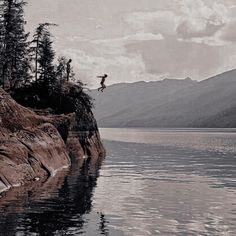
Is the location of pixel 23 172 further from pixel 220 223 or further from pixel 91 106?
pixel 91 106

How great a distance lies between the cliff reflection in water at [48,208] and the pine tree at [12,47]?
40989 mm

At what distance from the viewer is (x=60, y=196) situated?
3847 cm

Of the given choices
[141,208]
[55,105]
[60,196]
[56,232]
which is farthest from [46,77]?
[56,232]

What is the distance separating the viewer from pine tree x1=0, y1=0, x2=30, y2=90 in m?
83.1

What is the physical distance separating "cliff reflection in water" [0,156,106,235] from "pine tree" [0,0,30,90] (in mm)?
40989

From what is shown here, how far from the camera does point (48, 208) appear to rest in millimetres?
32312

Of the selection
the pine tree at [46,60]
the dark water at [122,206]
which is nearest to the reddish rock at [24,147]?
the dark water at [122,206]

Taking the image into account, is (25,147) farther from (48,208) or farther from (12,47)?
(12,47)

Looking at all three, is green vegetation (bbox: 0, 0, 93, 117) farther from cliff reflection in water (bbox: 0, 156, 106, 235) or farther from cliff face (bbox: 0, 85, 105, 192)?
cliff reflection in water (bbox: 0, 156, 106, 235)

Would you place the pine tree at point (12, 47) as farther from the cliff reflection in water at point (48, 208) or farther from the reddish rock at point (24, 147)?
the cliff reflection in water at point (48, 208)

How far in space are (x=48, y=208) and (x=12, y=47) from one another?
57.7m

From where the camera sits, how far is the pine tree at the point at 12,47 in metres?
83.1

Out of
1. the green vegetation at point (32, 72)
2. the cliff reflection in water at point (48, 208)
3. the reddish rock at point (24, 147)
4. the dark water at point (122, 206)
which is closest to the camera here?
the cliff reflection in water at point (48, 208)

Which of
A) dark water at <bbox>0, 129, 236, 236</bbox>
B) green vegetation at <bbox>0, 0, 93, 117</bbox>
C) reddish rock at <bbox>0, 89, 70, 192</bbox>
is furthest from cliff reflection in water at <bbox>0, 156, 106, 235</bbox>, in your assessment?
green vegetation at <bbox>0, 0, 93, 117</bbox>
